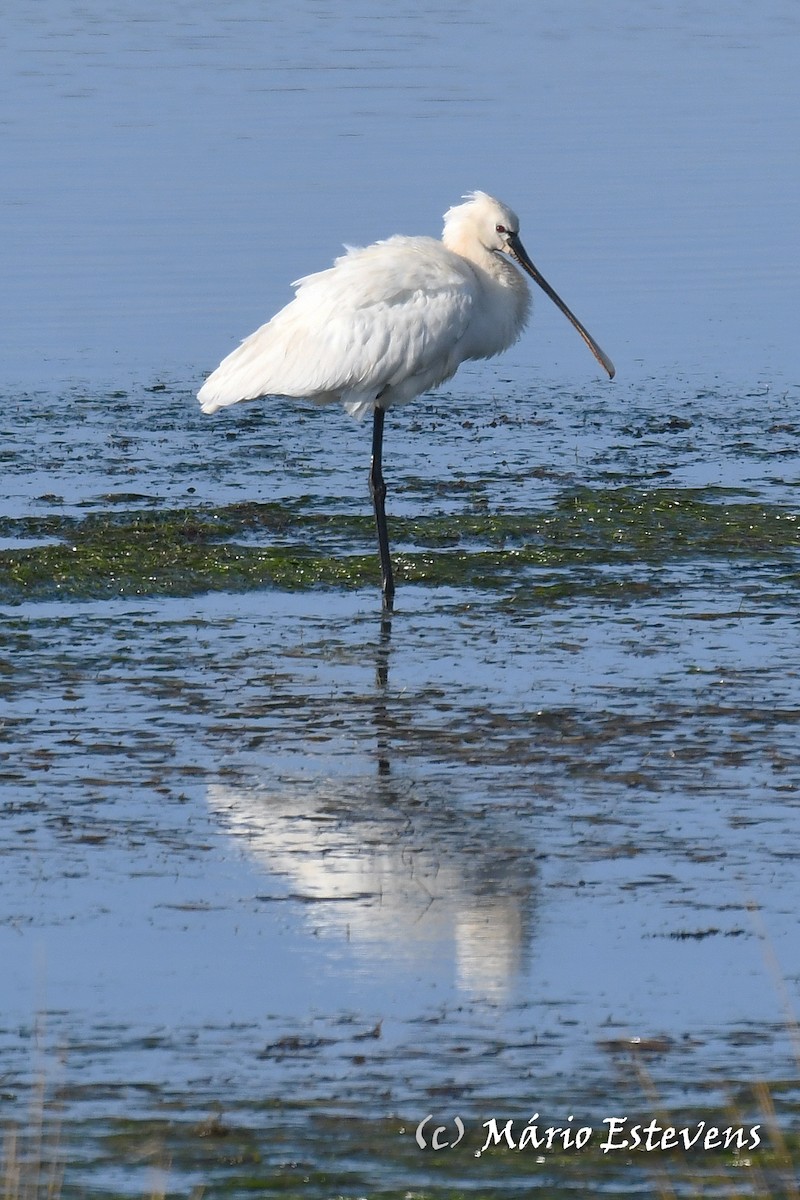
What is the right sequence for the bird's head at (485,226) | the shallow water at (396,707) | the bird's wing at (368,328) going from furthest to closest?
1. the bird's head at (485,226)
2. the bird's wing at (368,328)
3. the shallow water at (396,707)

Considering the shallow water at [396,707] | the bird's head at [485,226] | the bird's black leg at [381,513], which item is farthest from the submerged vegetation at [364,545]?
the bird's head at [485,226]

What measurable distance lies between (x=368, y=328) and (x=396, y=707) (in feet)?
8.18

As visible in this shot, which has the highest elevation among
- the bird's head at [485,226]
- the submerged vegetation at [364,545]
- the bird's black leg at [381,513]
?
the bird's head at [485,226]

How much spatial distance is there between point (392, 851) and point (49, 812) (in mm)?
1181

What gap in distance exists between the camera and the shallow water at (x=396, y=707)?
5.50 metres

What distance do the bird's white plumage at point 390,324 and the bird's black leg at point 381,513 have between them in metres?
0.15

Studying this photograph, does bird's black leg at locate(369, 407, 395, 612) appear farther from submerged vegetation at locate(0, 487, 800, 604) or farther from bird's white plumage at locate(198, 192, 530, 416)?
submerged vegetation at locate(0, 487, 800, 604)

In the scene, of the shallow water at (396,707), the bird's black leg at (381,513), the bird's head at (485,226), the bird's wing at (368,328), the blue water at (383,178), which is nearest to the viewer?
the shallow water at (396,707)

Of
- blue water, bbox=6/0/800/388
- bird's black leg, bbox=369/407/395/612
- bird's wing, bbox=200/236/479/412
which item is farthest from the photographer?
blue water, bbox=6/0/800/388

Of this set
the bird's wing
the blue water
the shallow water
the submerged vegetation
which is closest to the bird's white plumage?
the bird's wing

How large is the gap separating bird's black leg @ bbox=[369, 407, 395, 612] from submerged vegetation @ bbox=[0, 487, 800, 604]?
0.33 m

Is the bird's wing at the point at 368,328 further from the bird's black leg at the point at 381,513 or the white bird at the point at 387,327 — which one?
the bird's black leg at the point at 381,513

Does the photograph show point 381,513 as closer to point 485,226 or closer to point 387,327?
point 387,327

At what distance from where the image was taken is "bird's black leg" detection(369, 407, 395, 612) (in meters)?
10.4
